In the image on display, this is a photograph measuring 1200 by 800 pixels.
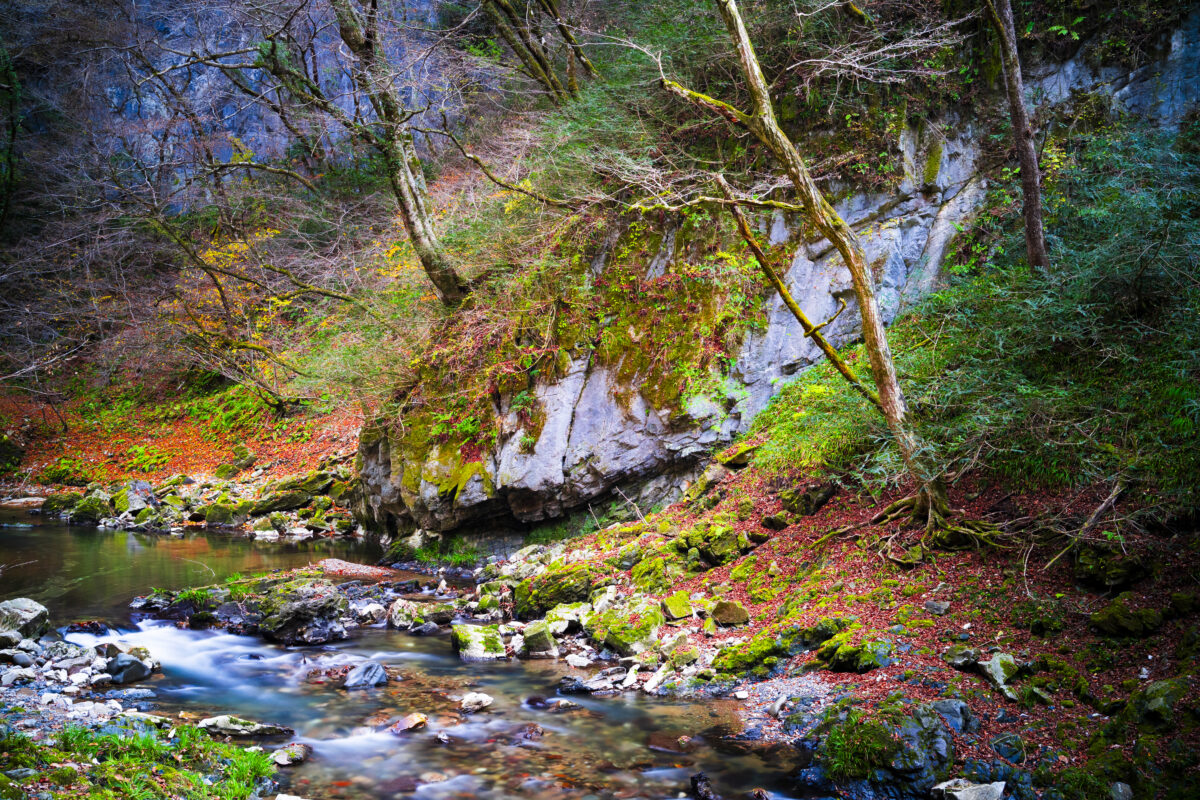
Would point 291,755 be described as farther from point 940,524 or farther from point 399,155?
point 399,155

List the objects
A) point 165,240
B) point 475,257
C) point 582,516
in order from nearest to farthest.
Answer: point 582,516 < point 475,257 < point 165,240

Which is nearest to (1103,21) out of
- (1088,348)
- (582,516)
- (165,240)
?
(1088,348)

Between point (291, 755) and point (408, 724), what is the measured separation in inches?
35.2

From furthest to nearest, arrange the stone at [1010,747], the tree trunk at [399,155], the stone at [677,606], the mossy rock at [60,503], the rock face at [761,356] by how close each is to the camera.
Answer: the mossy rock at [60,503], the tree trunk at [399,155], the rock face at [761,356], the stone at [677,606], the stone at [1010,747]

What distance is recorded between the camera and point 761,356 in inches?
357

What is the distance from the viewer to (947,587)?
16.6 ft

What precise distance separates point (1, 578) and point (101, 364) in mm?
15226

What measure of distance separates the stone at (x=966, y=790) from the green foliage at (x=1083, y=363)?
233cm

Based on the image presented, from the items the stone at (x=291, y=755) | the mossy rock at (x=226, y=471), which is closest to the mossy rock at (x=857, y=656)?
the stone at (x=291, y=755)

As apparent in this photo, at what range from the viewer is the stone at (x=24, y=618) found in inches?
255

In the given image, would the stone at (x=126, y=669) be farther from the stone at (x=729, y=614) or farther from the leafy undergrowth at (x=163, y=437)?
the leafy undergrowth at (x=163, y=437)

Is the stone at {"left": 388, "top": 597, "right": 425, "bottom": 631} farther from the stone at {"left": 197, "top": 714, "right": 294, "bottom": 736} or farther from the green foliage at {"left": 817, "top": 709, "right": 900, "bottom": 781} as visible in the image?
the green foliage at {"left": 817, "top": 709, "right": 900, "bottom": 781}

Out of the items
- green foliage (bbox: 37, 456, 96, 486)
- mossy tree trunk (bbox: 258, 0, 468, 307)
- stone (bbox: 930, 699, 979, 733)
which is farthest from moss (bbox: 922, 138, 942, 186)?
green foliage (bbox: 37, 456, 96, 486)

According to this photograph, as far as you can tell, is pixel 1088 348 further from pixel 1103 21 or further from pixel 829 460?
pixel 1103 21
